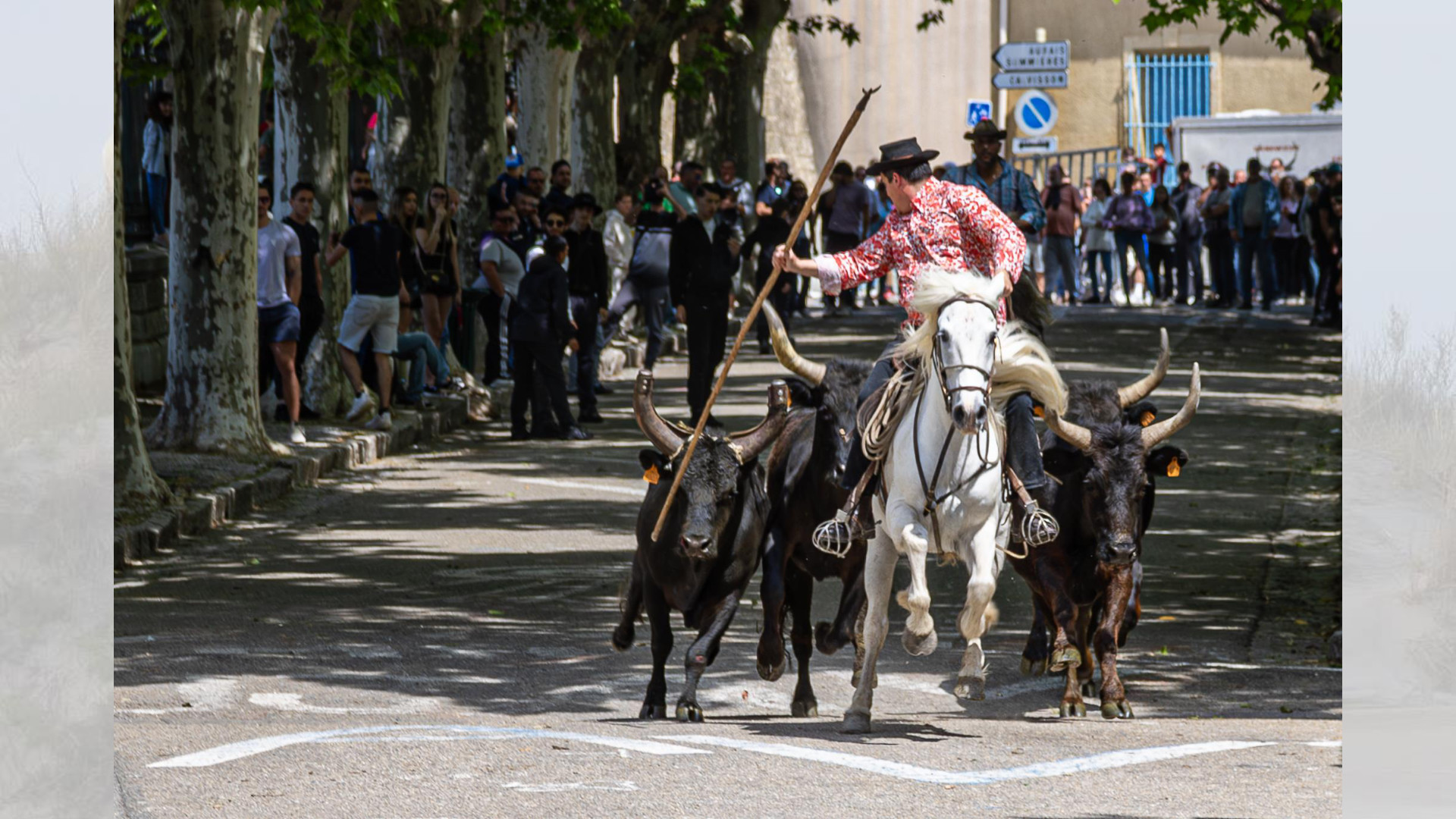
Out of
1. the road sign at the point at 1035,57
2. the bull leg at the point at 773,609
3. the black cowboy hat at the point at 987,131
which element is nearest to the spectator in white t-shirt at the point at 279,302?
the black cowboy hat at the point at 987,131

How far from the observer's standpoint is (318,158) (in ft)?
64.9

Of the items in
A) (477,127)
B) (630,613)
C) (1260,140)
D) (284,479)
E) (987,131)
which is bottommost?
(630,613)

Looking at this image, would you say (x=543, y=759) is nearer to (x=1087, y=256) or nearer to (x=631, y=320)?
(x=631, y=320)

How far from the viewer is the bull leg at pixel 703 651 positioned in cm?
957

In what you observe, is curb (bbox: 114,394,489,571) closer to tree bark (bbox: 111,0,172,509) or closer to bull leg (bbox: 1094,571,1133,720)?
tree bark (bbox: 111,0,172,509)

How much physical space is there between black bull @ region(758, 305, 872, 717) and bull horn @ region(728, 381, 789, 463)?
0.13 meters

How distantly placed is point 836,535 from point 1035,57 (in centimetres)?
2523

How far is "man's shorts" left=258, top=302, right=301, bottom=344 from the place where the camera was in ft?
60.4

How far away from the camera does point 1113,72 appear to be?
2013 inches

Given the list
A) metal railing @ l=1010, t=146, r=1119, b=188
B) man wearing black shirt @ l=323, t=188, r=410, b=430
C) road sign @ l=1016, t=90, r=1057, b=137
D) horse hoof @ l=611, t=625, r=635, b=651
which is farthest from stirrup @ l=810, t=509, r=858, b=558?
metal railing @ l=1010, t=146, r=1119, b=188

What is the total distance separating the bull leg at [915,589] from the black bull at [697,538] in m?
0.95

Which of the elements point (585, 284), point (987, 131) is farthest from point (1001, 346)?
point (585, 284)

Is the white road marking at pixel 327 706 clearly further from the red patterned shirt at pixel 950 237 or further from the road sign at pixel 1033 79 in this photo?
the road sign at pixel 1033 79

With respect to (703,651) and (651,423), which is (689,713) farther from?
(651,423)
